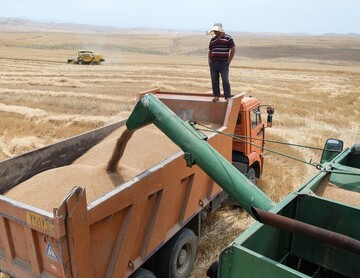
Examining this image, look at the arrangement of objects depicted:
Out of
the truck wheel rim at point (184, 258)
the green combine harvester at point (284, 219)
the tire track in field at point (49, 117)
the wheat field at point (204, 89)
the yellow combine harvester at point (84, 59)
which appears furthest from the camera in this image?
the yellow combine harvester at point (84, 59)

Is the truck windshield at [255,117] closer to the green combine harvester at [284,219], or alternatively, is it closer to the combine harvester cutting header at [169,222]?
the combine harvester cutting header at [169,222]

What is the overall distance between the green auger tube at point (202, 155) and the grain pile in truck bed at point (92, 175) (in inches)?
25.2

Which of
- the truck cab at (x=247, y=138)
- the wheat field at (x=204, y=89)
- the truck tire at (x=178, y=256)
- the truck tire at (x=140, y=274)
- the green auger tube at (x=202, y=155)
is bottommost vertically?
the wheat field at (x=204, y=89)

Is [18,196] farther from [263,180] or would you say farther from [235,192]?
[263,180]

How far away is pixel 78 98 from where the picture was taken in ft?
53.5

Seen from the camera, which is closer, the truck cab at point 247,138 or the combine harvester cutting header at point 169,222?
the combine harvester cutting header at point 169,222

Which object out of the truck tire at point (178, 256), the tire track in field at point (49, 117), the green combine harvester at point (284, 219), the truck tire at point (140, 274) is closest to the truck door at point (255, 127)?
the truck tire at point (178, 256)

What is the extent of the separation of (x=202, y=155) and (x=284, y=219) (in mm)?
1179

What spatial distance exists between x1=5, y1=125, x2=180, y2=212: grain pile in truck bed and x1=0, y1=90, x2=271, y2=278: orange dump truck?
22 mm

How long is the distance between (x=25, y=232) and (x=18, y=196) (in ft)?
2.59

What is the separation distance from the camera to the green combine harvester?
2.47 metres

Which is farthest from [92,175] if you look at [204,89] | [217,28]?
[204,89]

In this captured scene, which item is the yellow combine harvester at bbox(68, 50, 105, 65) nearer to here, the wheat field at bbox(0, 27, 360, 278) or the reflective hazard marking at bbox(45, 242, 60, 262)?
the wheat field at bbox(0, 27, 360, 278)

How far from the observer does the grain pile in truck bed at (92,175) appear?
380cm
